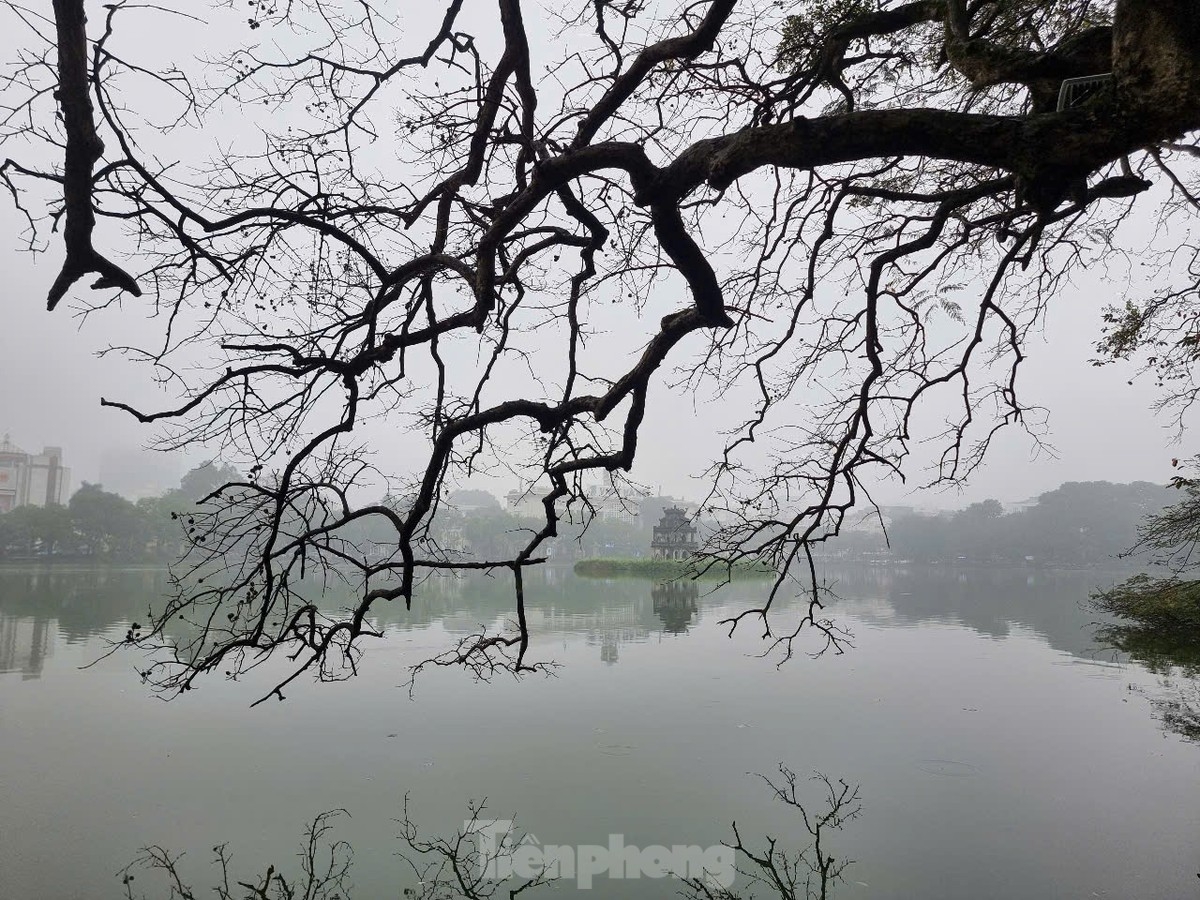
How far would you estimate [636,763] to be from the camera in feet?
18.2

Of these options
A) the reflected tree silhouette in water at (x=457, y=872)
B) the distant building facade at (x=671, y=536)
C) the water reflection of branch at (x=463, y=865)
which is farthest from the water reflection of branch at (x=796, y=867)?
the distant building facade at (x=671, y=536)

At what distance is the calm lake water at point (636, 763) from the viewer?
4086mm

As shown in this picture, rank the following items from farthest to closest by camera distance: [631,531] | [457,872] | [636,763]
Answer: [631,531]
[636,763]
[457,872]

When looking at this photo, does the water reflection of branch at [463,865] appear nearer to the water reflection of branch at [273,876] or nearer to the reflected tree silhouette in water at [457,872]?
the reflected tree silhouette in water at [457,872]

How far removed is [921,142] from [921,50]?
2227 mm

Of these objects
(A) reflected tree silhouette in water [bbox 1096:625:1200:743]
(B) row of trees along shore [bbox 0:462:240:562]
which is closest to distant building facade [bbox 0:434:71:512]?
(B) row of trees along shore [bbox 0:462:240:562]

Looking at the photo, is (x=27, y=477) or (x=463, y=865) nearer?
(x=463, y=865)

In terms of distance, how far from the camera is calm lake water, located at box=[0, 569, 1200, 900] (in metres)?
4.09

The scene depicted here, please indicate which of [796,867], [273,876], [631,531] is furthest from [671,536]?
[273,876]

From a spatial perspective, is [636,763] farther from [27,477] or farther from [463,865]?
[27,477]

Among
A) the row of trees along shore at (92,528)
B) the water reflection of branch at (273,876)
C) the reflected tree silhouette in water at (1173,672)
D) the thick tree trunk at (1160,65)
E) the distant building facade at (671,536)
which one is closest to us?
the thick tree trunk at (1160,65)

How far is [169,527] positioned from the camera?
26.5m

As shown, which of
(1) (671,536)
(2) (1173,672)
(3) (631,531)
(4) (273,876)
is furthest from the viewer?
(3) (631,531)

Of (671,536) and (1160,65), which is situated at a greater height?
(1160,65)
